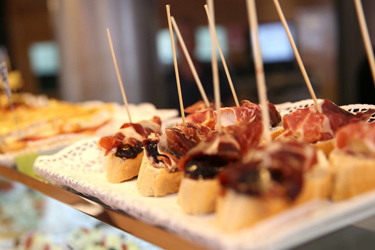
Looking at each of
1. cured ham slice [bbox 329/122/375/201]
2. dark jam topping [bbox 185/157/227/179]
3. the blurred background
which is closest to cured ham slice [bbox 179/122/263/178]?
dark jam topping [bbox 185/157/227/179]

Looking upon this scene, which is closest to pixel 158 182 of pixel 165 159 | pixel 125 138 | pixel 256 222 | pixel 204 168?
pixel 165 159

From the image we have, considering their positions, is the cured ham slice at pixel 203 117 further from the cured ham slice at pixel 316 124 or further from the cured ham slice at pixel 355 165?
the cured ham slice at pixel 355 165

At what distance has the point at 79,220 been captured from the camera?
1.82m

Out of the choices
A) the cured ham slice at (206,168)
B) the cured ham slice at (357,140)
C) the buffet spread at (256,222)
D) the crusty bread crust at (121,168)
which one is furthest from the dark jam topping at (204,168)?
the crusty bread crust at (121,168)

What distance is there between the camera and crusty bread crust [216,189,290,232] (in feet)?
2.89

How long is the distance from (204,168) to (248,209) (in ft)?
0.89

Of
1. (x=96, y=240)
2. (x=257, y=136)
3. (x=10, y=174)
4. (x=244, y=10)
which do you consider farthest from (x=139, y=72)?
(x=257, y=136)

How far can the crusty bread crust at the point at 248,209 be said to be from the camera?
880 millimetres

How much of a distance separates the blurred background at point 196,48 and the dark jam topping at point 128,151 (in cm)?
260

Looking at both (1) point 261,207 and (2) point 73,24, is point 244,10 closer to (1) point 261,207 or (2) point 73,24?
(2) point 73,24

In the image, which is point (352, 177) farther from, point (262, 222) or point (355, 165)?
point (262, 222)

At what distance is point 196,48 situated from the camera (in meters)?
4.52

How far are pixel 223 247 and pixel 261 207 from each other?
123 mm

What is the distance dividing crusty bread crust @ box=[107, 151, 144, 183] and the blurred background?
2.64m
